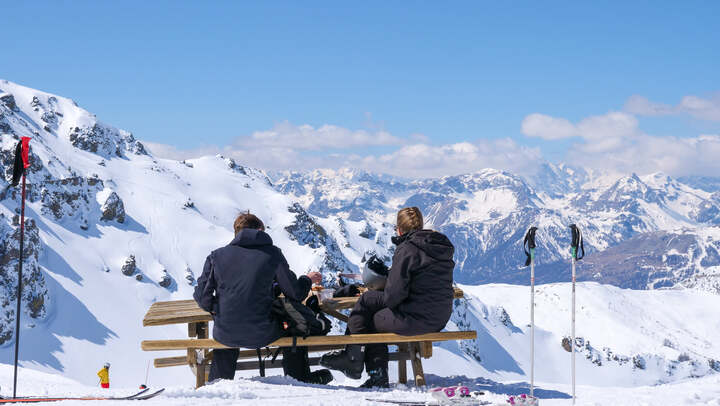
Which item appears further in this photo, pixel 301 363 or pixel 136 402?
pixel 301 363

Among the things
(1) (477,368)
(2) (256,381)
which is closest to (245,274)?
(2) (256,381)

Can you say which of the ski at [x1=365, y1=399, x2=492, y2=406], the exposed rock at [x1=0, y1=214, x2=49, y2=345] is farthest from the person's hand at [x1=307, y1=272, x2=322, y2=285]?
the exposed rock at [x1=0, y1=214, x2=49, y2=345]

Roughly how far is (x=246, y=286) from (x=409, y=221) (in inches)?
102

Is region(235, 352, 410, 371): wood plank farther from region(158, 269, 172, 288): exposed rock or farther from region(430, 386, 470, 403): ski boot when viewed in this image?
region(158, 269, 172, 288): exposed rock

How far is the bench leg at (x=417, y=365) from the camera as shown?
31.8 feet

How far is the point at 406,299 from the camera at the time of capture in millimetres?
9148

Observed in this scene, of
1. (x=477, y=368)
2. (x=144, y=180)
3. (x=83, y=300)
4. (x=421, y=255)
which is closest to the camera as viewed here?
(x=421, y=255)

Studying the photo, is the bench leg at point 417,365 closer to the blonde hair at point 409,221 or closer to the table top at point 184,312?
the table top at point 184,312

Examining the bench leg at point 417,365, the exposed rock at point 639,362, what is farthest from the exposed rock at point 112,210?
the bench leg at point 417,365

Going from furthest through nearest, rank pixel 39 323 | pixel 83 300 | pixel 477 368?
pixel 477 368 → pixel 83 300 → pixel 39 323

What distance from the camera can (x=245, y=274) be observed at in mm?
8773

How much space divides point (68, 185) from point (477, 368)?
4695 inches

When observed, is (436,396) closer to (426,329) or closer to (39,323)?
(426,329)

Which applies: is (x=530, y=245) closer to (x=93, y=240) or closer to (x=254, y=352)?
(x=254, y=352)
